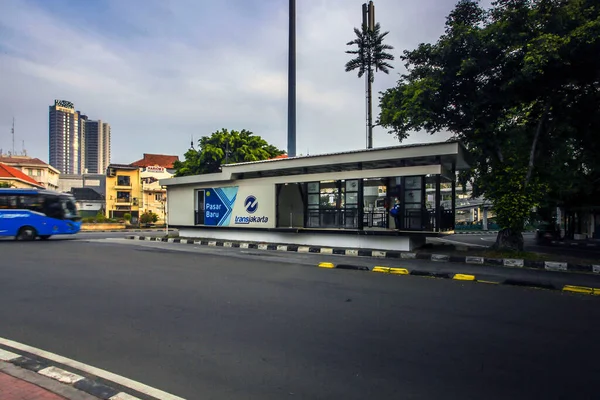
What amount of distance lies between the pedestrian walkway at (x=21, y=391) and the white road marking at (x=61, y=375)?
→ 0.55 ft

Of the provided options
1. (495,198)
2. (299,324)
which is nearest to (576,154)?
(495,198)

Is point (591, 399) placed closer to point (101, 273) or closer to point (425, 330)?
point (425, 330)

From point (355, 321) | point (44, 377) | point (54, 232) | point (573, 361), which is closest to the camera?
point (44, 377)

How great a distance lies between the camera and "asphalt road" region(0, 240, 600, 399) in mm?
3488

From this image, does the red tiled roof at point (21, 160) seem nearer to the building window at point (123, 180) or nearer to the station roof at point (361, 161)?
the building window at point (123, 180)

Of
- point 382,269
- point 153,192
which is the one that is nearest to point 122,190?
point 153,192

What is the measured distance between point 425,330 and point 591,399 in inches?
76.5

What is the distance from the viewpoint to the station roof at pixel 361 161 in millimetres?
13484

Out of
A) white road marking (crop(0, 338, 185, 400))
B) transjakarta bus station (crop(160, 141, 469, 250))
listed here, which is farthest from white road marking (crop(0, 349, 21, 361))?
transjakarta bus station (crop(160, 141, 469, 250))

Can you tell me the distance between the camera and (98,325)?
5.12 meters

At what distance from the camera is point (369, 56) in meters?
28.5

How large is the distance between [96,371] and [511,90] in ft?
44.6

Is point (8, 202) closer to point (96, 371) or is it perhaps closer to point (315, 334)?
point (96, 371)

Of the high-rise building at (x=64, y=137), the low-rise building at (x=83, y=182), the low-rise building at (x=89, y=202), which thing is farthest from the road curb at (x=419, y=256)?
the high-rise building at (x=64, y=137)
